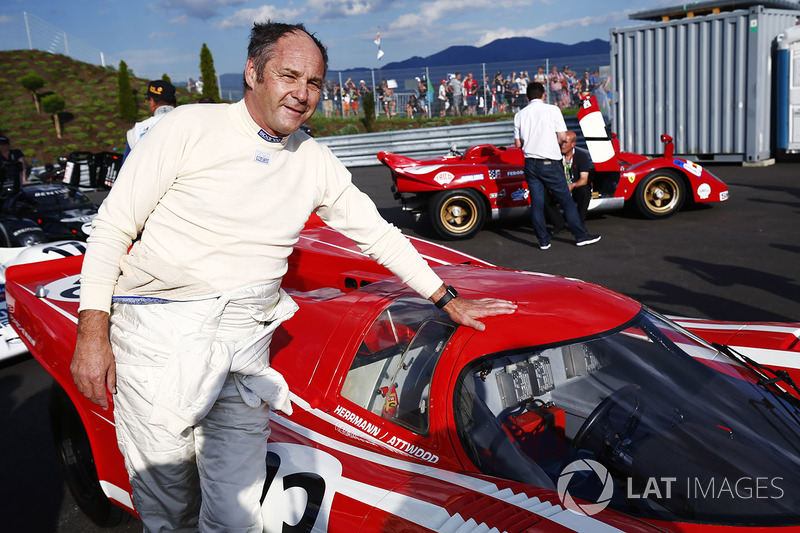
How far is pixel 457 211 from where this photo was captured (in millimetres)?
8734

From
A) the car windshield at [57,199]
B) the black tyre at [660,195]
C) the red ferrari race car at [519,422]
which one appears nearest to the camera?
the red ferrari race car at [519,422]

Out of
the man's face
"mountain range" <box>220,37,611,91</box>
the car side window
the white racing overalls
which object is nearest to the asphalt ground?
the white racing overalls

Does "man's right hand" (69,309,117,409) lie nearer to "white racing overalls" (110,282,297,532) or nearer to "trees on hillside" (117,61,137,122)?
"white racing overalls" (110,282,297,532)

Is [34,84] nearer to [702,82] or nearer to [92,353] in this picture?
[702,82]

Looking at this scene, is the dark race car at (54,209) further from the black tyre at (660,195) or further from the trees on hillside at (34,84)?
the trees on hillside at (34,84)

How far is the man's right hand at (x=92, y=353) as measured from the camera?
6.17ft

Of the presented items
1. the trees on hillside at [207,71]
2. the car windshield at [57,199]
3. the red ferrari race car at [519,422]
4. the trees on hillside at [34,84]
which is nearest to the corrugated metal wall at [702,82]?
the car windshield at [57,199]

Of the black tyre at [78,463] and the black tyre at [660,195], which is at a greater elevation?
the black tyre at [660,195]

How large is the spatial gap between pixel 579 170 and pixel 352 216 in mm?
6388

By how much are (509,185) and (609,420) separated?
6.89 metres

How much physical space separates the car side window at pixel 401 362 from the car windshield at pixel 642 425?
0.18 m

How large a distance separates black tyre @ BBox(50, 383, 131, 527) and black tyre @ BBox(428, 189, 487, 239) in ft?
19.7

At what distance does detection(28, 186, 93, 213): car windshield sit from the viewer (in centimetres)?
764

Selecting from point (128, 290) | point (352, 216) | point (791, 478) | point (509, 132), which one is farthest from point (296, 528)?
point (509, 132)
